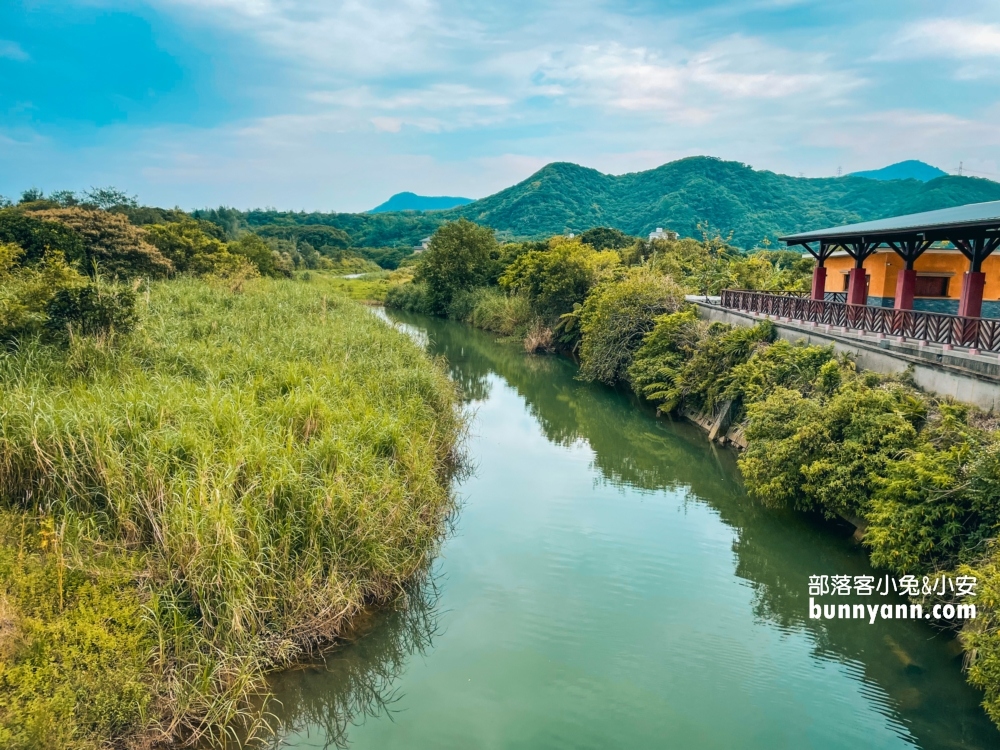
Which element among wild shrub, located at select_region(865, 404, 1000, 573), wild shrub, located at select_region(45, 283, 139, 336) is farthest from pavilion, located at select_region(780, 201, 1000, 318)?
wild shrub, located at select_region(45, 283, 139, 336)

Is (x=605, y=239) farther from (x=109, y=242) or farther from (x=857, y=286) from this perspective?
(x=109, y=242)

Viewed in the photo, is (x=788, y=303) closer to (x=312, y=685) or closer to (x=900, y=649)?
(x=900, y=649)

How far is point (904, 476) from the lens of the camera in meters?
8.06

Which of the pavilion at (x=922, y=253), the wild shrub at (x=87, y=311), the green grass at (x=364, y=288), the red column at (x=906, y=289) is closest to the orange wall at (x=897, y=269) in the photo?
the pavilion at (x=922, y=253)

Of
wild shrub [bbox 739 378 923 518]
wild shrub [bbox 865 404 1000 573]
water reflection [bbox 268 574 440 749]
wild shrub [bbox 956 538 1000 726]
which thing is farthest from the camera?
wild shrub [bbox 739 378 923 518]

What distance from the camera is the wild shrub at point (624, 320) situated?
21.0 metres

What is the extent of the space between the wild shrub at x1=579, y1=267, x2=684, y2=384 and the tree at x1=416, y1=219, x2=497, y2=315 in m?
20.3

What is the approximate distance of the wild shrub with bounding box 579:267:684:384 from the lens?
69.0 feet

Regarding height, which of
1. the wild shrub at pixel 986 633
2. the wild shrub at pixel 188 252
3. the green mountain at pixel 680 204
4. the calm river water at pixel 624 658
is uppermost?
the green mountain at pixel 680 204

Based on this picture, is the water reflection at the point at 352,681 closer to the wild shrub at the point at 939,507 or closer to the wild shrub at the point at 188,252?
the wild shrub at the point at 939,507

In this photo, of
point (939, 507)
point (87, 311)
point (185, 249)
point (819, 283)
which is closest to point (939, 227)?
point (939, 507)

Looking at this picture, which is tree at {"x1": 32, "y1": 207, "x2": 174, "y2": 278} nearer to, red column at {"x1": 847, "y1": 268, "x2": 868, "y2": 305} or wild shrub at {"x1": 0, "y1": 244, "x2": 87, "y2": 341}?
wild shrub at {"x1": 0, "y1": 244, "x2": 87, "y2": 341}

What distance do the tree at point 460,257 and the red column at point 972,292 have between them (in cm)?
3069

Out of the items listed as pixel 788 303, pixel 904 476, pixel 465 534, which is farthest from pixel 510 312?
pixel 904 476
